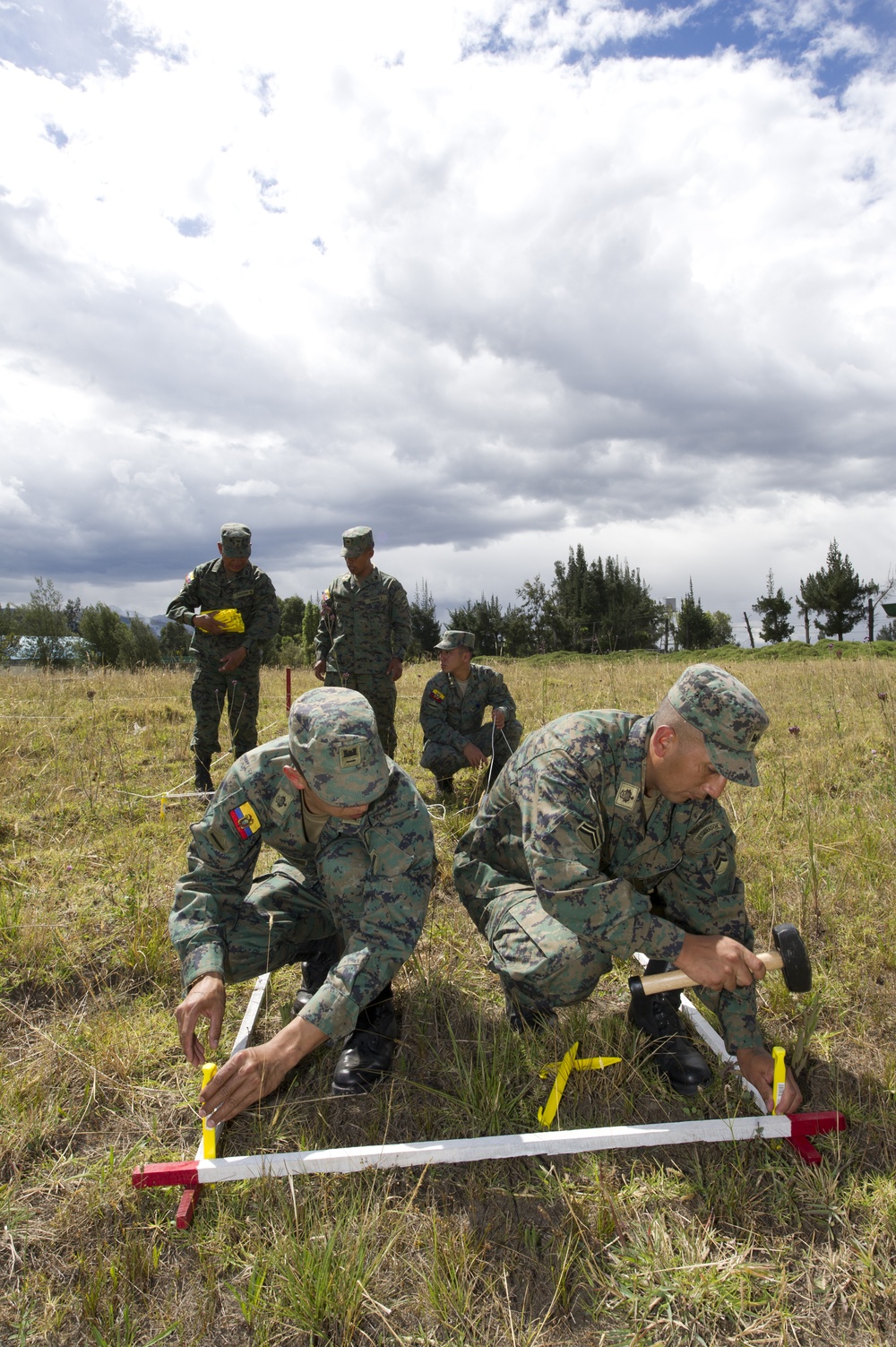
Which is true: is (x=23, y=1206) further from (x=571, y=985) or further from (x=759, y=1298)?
(x=759, y=1298)

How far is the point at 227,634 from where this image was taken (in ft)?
20.8

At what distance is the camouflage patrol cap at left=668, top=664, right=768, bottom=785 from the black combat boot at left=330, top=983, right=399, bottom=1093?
61.6 inches

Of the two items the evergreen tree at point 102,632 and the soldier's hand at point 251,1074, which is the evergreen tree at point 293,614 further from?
the soldier's hand at point 251,1074

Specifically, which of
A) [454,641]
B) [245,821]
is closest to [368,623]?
[454,641]

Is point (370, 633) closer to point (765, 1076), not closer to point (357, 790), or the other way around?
point (357, 790)

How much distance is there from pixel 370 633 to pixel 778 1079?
492 cm

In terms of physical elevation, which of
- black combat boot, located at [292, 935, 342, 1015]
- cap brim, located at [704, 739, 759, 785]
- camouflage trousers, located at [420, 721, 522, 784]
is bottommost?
black combat boot, located at [292, 935, 342, 1015]

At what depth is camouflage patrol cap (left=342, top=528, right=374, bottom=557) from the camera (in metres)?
6.44

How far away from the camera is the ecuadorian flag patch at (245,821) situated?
2.74 meters

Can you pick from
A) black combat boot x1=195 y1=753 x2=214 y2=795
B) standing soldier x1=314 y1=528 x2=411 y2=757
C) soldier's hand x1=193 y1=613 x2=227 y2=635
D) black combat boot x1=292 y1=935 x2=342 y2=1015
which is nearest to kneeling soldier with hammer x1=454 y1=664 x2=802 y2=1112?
black combat boot x1=292 y1=935 x2=342 y2=1015

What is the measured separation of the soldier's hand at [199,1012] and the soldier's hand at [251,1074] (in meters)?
0.18

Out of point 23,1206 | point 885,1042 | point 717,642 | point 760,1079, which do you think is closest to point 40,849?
point 23,1206

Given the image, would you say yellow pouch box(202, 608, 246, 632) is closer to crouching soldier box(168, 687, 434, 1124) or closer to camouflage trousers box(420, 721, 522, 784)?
camouflage trousers box(420, 721, 522, 784)

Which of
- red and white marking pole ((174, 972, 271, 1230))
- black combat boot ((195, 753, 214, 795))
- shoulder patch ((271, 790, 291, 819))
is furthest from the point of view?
black combat boot ((195, 753, 214, 795))
